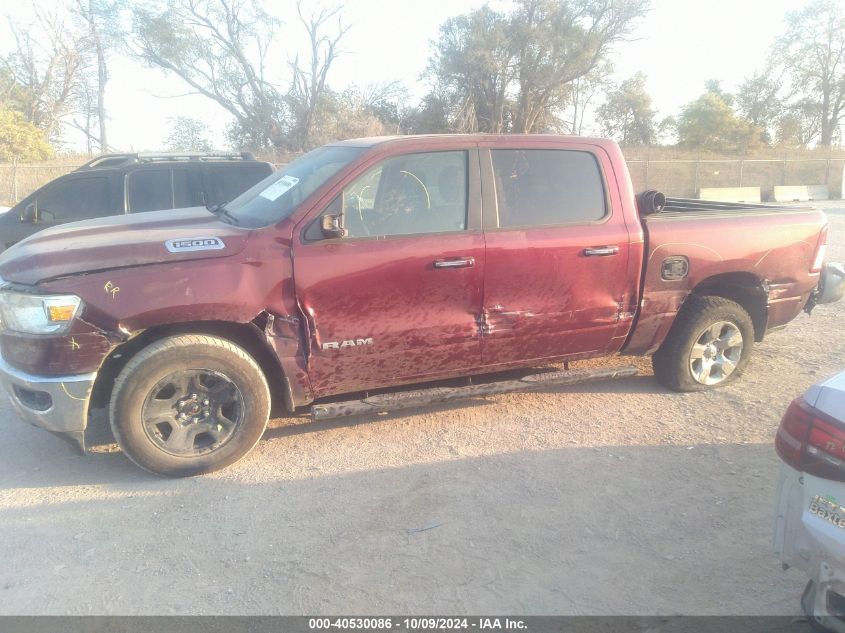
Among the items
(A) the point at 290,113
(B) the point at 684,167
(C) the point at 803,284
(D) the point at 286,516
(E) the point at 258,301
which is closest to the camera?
(D) the point at 286,516

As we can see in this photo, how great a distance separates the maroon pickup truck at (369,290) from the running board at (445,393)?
2 cm

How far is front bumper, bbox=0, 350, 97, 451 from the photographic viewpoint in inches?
139

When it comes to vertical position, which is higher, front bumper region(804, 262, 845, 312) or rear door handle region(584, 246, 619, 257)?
→ rear door handle region(584, 246, 619, 257)

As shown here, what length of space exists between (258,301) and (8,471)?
1.89 meters

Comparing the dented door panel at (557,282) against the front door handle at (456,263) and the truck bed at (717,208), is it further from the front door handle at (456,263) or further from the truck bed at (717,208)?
the truck bed at (717,208)

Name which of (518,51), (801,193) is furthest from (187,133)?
(801,193)

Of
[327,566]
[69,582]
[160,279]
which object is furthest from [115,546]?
[160,279]

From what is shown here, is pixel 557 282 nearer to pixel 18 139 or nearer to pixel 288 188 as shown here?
pixel 288 188

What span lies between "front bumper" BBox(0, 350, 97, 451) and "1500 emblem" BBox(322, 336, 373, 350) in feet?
4.31

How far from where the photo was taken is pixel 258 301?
3.74m

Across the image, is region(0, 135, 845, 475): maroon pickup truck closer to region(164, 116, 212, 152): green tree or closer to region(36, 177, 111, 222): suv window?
region(36, 177, 111, 222): suv window

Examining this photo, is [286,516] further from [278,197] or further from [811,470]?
[811,470]

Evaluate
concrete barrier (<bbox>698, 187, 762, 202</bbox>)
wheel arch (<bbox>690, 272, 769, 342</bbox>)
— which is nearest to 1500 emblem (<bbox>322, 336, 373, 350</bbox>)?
wheel arch (<bbox>690, 272, 769, 342</bbox>)

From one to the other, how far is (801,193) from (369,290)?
30816 mm
